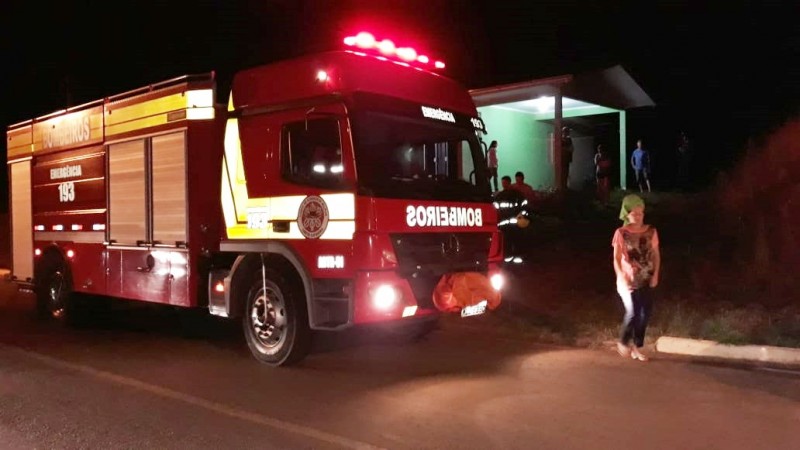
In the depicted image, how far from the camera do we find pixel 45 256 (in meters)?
11.0

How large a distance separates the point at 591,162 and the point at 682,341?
14.5 meters

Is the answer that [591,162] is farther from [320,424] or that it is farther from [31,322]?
[320,424]

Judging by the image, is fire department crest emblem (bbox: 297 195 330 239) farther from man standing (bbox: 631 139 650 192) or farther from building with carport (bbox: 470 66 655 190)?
man standing (bbox: 631 139 650 192)

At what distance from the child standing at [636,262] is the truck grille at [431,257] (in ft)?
4.69

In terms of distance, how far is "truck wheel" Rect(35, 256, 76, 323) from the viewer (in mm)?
10592

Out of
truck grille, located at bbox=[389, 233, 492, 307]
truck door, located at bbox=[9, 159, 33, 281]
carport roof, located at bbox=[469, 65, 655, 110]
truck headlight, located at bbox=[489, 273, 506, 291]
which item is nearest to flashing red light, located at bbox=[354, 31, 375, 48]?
truck grille, located at bbox=[389, 233, 492, 307]

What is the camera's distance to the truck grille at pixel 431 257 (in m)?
6.88

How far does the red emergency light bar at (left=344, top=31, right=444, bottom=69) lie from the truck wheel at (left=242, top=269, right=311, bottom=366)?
248 centimetres

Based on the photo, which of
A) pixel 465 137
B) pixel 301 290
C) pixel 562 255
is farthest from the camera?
pixel 562 255

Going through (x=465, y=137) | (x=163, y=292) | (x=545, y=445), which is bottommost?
(x=545, y=445)

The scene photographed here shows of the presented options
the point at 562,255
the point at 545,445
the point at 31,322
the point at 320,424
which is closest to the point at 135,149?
the point at 31,322

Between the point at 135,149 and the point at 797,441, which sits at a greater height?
the point at 135,149

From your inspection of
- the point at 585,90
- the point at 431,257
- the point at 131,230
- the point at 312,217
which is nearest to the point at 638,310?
the point at 431,257

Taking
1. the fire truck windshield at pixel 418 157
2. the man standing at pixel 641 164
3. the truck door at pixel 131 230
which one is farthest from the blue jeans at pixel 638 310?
the man standing at pixel 641 164
